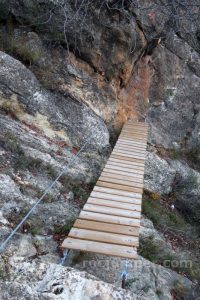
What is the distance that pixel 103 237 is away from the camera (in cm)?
378

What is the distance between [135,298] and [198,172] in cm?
782

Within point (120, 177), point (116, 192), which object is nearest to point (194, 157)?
point (120, 177)

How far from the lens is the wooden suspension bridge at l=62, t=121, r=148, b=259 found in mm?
3609

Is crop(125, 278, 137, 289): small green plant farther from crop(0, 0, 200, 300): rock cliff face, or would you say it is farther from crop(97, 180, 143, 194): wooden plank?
crop(97, 180, 143, 194): wooden plank

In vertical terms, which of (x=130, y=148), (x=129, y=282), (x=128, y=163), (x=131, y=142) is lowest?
(x=131, y=142)

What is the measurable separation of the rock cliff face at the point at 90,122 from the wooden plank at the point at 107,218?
1.59ft

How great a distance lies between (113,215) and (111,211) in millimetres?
99

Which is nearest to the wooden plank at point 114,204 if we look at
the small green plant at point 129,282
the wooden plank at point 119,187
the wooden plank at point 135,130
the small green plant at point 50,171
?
the wooden plank at point 119,187

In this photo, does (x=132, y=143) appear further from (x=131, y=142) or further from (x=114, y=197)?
(x=114, y=197)

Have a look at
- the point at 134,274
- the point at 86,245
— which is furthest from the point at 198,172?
the point at 86,245

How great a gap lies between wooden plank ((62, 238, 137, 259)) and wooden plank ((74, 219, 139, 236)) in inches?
11.9

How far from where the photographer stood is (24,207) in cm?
447

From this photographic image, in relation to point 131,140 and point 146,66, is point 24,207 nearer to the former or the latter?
point 131,140

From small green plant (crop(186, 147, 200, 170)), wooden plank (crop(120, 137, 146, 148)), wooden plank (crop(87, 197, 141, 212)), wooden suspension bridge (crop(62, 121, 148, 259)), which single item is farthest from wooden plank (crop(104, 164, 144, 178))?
small green plant (crop(186, 147, 200, 170))
